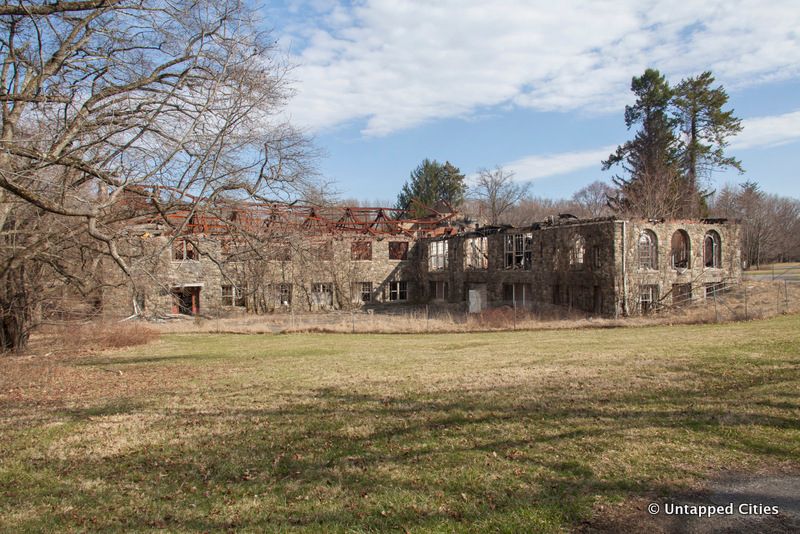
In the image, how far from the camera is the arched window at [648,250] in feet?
97.9

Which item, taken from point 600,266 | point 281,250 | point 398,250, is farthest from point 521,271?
point 281,250

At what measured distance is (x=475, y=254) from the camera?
1565 inches

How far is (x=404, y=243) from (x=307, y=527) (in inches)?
1579

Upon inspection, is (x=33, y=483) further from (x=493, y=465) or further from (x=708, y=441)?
(x=708, y=441)

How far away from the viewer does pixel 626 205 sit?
158 feet

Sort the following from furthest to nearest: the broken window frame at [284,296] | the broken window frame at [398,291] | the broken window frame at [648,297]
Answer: the broken window frame at [398,291] < the broken window frame at [284,296] < the broken window frame at [648,297]

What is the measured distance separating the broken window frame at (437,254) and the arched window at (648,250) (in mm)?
15685

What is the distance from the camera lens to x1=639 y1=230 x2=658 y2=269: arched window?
29.8 m

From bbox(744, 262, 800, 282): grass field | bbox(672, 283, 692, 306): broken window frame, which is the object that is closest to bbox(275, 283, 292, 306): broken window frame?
bbox(672, 283, 692, 306): broken window frame

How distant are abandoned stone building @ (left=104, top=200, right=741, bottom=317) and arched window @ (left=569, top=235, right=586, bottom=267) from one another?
6cm

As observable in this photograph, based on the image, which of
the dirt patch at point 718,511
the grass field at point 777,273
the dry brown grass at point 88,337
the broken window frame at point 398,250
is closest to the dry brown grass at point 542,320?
the dry brown grass at point 88,337

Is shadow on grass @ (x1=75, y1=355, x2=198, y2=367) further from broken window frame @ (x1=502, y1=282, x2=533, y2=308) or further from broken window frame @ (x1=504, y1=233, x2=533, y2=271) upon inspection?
broken window frame @ (x1=504, y1=233, x2=533, y2=271)

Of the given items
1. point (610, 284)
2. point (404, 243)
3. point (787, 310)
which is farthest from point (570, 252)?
point (404, 243)

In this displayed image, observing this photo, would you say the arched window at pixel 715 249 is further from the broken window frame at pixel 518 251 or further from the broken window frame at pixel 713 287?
the broken window frame at pixel 518 251
